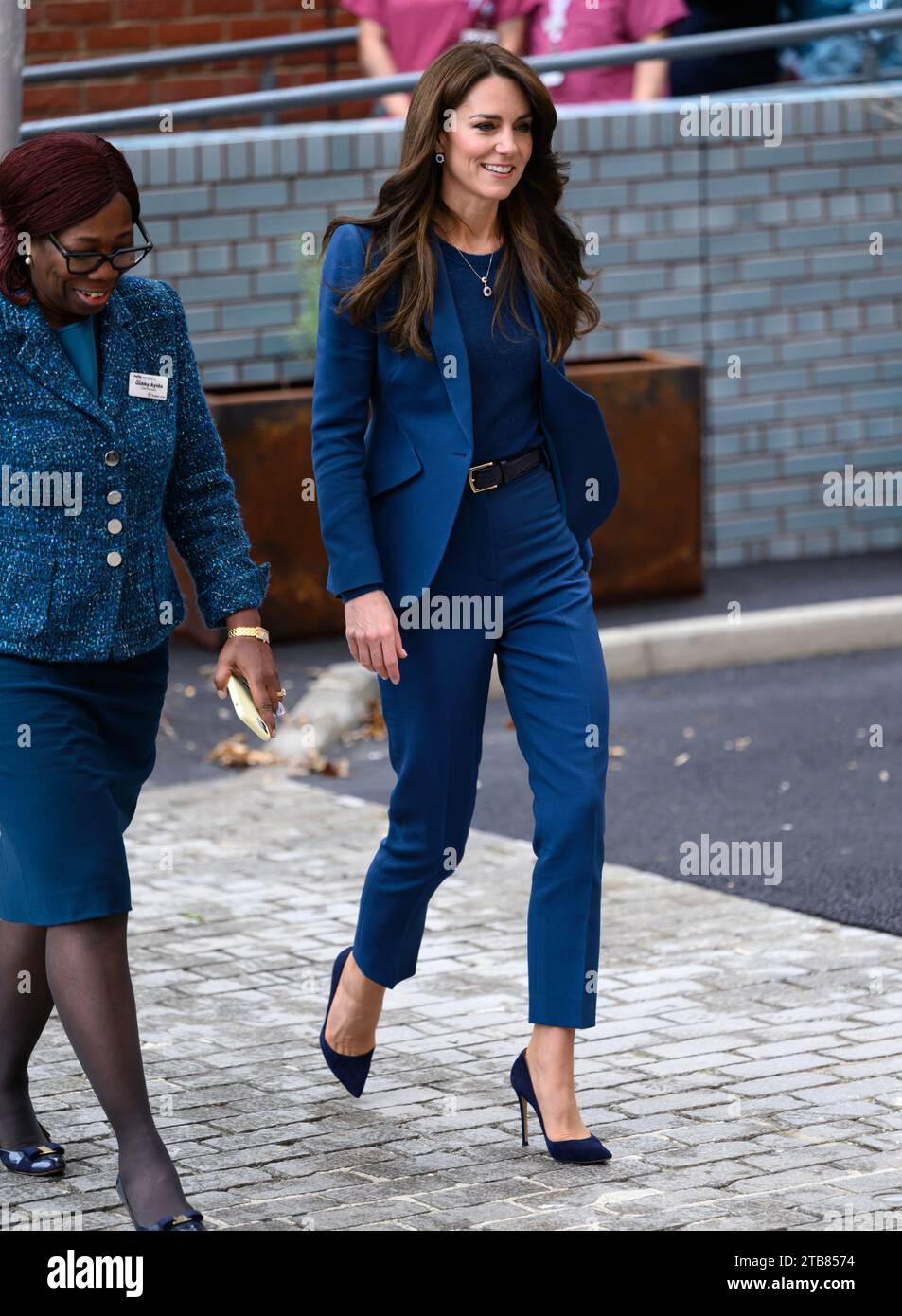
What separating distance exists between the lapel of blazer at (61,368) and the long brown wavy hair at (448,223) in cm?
56

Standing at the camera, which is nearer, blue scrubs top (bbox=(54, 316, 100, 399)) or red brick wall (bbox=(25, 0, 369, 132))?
blue scrubs top (bbox=(54, 316, 100, 399))

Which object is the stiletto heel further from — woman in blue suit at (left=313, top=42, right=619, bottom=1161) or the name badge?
the name badge

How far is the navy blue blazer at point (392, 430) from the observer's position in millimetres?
4734

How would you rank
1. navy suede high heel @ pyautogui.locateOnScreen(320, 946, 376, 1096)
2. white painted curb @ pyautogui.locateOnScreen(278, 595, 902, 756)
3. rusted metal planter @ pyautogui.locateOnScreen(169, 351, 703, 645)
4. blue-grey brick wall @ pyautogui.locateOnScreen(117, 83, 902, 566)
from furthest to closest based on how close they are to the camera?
blue-grey brick wall @ pyautogui.locateOnScreen(117, 83, 902, 566) → rusted metal planter @ pyautogui.locateOnScreen(169, 351, 703, 645) → white painted curb @ pyautogui.locateOnScreen(278, 595, 902, 756) → navy suede high heel @ pyautogui.locateOnScreen(320, 946, 376, 1096)

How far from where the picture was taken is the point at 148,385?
4.40 metres

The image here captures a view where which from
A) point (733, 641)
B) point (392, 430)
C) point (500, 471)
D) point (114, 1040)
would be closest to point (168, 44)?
point (733, 641)

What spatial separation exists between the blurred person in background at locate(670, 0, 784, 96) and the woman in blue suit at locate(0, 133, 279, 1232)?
795 cm

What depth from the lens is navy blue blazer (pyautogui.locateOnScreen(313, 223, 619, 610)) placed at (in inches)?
186

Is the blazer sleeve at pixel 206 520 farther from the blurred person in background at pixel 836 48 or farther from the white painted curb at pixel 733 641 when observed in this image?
the blurred person in background at pixel 836 48

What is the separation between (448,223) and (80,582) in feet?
3.73

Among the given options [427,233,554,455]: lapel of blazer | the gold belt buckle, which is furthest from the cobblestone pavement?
[427,233,554,455]: lapel of blazer

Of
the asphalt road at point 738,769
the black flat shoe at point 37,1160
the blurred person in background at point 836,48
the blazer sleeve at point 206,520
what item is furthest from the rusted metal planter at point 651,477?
the black flat shoe at point 37,1160
